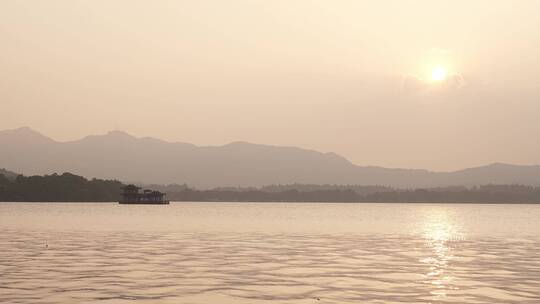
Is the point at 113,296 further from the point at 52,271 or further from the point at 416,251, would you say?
the point at 416,251

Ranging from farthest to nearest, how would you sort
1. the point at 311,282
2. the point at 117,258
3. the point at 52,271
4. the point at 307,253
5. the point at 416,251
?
the point at 416,251
the point at 307,253
the point at 117,258
the point at 52,271
the point at 311,282

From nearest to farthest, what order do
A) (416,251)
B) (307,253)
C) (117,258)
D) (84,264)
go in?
1. (84,264)
2. (117,258)
3. (307,253)
4. (416,251)

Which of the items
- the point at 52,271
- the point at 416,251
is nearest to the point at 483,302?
the point at 52,271

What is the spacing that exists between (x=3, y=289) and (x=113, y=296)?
5.47 m

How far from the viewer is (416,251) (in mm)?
62094

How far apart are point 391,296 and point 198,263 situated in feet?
60.1

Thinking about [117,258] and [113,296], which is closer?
[113,296]

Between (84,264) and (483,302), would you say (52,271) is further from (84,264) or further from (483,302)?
(483,302)

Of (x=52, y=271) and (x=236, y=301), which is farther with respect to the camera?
(x=52, y=271)

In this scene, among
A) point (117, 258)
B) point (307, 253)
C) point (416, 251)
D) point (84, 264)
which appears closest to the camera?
point (84, 264)

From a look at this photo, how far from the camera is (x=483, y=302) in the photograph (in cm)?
3002

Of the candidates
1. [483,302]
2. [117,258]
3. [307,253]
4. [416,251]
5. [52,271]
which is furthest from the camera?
[416,251]

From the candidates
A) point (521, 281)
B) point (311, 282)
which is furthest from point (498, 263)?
point (311, 282)

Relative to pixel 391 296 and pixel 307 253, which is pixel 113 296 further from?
pixel 307 253
